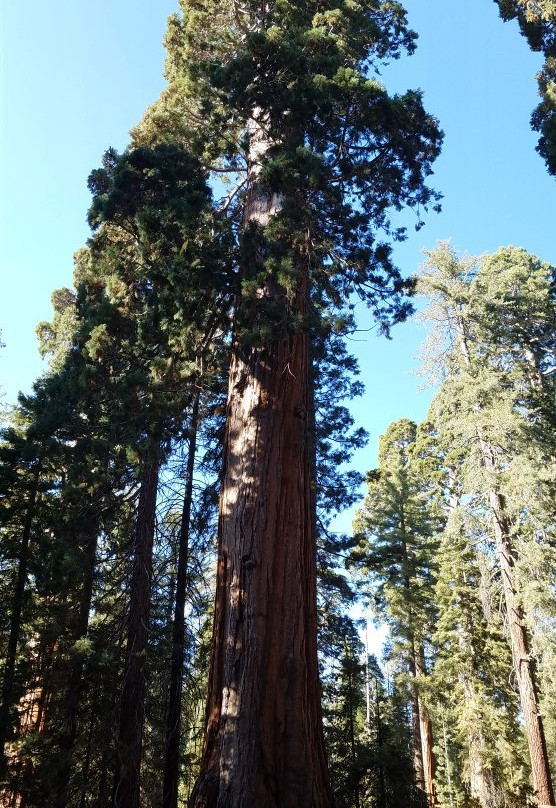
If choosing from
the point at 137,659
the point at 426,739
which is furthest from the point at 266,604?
the point at 426,739

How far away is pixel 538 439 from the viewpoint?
14.1 m

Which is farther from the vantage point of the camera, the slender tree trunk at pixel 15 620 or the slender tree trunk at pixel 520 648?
the slender tree trunk at pixel 520 648

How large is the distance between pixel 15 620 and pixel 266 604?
10.00 metres

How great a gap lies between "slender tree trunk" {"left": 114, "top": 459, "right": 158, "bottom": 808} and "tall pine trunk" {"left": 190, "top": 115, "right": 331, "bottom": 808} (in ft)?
6.33

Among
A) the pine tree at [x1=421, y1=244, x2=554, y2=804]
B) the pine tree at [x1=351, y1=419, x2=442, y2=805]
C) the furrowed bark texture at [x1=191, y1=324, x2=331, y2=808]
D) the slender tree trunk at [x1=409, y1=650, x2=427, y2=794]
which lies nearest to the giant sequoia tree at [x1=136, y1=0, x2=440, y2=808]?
the furrowed bark texture at [x1=191, y1=324, x2=331, y2=808]

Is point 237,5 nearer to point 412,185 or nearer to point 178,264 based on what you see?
point 412,185

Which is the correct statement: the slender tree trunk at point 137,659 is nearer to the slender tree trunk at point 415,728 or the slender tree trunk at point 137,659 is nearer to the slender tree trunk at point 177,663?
the slender tree trunk at point 177,663

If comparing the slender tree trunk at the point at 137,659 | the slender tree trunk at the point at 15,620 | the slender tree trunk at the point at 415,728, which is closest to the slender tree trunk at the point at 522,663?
the slender tree trunk at the point at 415,728

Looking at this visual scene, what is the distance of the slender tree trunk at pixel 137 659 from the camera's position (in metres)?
7.47

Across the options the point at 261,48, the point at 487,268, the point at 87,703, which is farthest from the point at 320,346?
the point at 487,268

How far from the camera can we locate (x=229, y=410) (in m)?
5.66

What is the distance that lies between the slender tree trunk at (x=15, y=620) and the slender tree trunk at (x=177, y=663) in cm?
407

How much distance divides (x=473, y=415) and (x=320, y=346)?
8213 mm

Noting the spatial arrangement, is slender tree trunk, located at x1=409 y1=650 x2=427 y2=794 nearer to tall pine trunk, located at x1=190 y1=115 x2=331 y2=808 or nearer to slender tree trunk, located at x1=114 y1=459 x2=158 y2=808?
slender tree trunk, located at x1=114 y1=459 x2=158 y2=808
